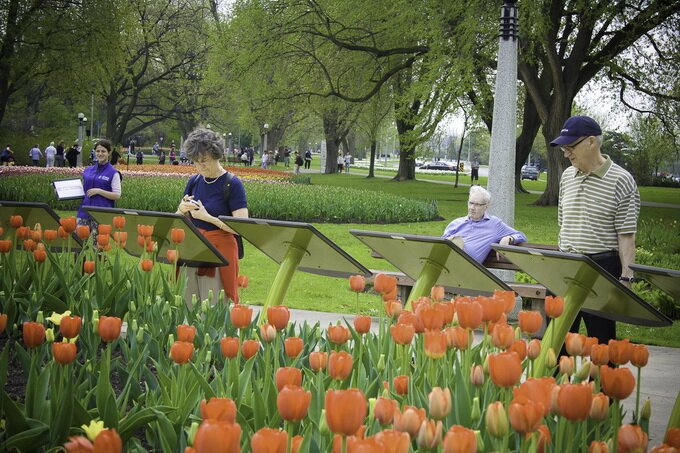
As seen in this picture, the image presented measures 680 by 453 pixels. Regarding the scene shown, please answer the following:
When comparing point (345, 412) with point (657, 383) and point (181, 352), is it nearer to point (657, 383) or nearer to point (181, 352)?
point (181, 352)

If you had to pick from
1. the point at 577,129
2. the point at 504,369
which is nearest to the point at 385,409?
the point at 504,369

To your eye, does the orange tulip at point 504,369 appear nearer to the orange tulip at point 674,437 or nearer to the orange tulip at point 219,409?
the orange tulip at point 674,437

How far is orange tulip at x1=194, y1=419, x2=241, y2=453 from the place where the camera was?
63.7 inches

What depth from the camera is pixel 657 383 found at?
6898 millimetres

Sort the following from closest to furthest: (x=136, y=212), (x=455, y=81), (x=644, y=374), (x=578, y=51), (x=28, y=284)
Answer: (x=136, y=212), (x=28, y=284), (x=644, y=374), (x=455, y=81), (x=578, y=51)

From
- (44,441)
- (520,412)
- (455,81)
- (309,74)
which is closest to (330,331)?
(44,441)

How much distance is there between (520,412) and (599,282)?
207 cm

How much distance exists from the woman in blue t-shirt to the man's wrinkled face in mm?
1958

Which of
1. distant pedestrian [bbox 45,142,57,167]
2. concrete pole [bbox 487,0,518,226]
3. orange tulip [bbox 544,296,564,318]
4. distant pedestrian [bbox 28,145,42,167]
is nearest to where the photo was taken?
orange tulip [bbox 544,296,564,318]

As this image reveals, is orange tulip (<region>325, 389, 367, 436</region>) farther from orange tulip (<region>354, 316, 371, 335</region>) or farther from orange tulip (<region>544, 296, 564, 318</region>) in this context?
orange tulip (<region>544, 296, 564, 318</region>)

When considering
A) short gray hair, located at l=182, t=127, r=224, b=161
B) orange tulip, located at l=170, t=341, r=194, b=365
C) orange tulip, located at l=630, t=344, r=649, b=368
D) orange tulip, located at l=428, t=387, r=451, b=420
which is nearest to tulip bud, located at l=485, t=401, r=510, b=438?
orange tulip, located at l=428, t=387, r=451, b=420

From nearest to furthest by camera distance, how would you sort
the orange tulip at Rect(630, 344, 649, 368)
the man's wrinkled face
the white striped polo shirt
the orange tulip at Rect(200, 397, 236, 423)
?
the orange tulip at Rect(200, 397, 236, 423) → the orange tulip at Rect(630, 344, 649, 368) → the white striped polo shirt → the man's wrinkled face

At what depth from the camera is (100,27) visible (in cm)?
3284

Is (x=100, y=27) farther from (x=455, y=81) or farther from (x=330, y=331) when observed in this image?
(x=330, y=331)
